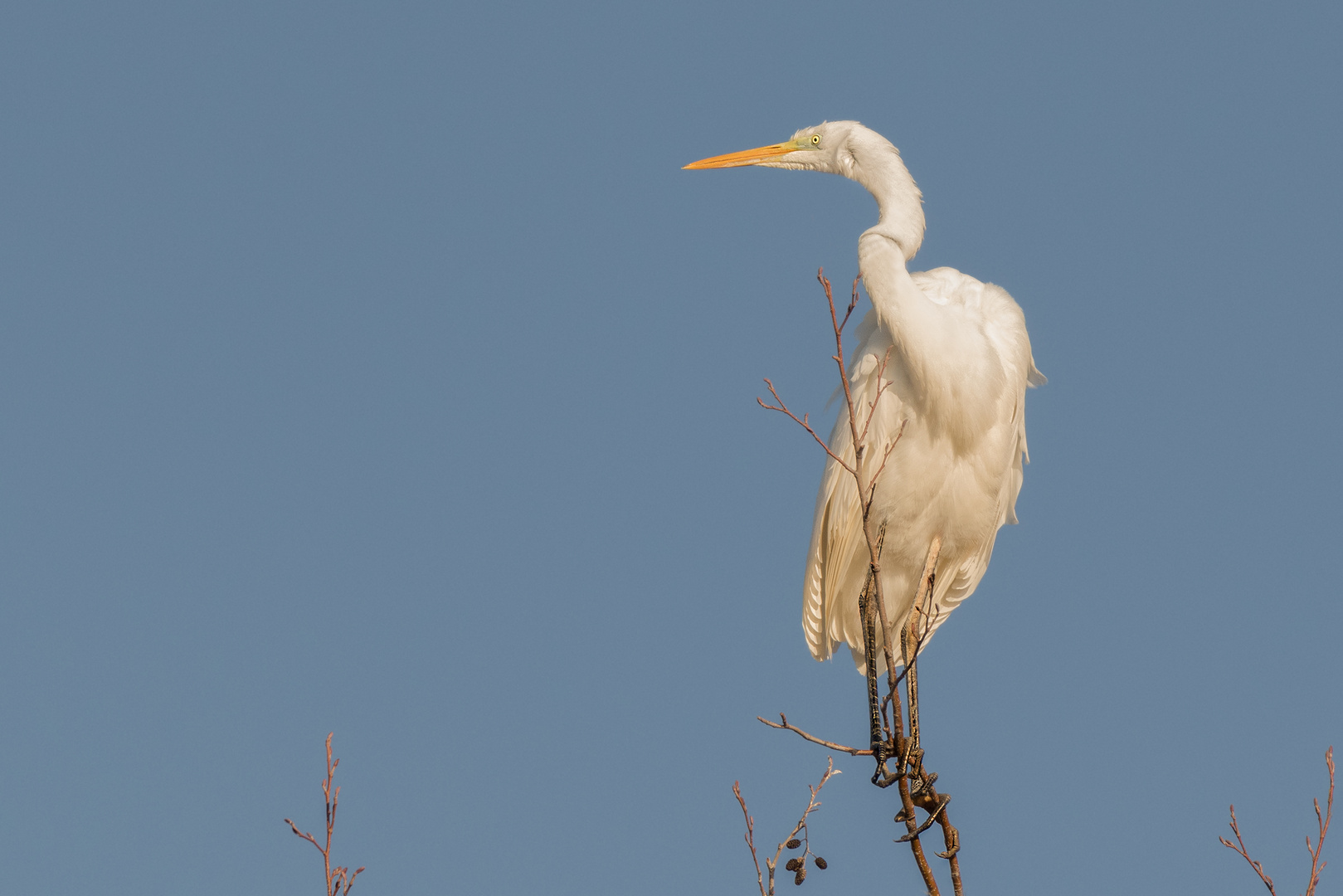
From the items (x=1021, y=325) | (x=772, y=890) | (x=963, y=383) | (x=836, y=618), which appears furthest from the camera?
(x=836, y=618)

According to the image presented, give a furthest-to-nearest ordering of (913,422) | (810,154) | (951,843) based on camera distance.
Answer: (810,154)
(913,422)
(951,843)

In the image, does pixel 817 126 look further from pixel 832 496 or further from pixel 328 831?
pixel 328 831

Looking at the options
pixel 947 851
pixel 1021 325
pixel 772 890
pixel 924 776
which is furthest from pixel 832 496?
pixel 772 890

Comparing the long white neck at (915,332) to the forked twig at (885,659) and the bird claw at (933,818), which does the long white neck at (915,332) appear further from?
the bird claw at (933,818)

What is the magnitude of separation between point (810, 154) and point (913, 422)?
1.93 m

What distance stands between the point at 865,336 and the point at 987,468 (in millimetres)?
925

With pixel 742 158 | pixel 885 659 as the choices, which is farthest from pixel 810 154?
pixel 885 659

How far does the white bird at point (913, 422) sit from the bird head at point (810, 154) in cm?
2

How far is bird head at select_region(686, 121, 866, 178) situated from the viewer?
25.2ft

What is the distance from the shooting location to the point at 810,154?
7945mm

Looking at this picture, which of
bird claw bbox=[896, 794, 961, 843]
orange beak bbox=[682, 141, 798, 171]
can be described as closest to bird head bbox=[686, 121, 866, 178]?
orange beak bbox=[682, 141, 798, 171]

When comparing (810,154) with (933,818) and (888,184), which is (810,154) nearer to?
(888,184)

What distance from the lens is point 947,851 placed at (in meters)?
5.31

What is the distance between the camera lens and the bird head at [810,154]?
25.2 ft
